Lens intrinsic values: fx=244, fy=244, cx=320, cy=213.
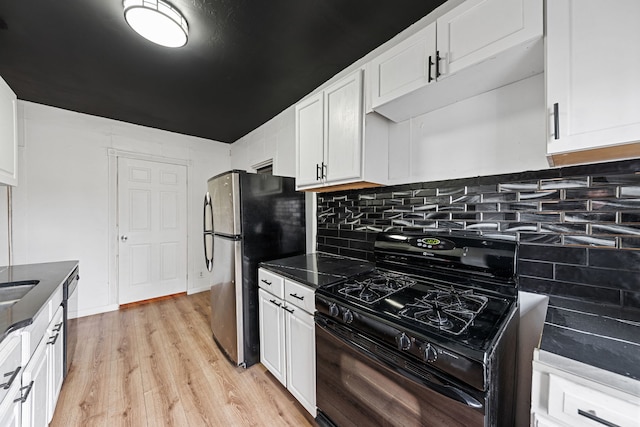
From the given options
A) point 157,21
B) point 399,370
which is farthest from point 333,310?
point 157,21

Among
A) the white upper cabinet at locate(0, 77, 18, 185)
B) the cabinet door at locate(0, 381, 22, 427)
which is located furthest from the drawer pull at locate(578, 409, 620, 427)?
the white upper cabinet at locate(0, 77, 18, 185)

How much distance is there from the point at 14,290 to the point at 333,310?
2158mm

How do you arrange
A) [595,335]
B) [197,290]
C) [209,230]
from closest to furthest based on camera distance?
[595,335] < [209,230] < [197,290]

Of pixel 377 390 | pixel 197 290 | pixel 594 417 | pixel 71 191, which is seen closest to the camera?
pixel 594 417

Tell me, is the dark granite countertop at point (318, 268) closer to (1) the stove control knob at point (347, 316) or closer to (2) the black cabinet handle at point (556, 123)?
(1) the stove control knob at point (347, 316)

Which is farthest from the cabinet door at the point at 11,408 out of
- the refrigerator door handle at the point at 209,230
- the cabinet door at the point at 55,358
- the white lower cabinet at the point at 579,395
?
the white lower cabinet at the point at 579,395

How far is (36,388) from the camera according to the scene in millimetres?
1212

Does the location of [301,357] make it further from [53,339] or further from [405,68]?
[405,68]

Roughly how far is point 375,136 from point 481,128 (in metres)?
0.63

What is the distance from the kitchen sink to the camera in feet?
5.17

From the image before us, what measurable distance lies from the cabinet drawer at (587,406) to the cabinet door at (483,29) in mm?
1235

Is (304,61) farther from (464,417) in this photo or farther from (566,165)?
→ (464,417)

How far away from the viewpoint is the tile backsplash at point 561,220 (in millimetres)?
1039

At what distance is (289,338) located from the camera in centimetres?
170
